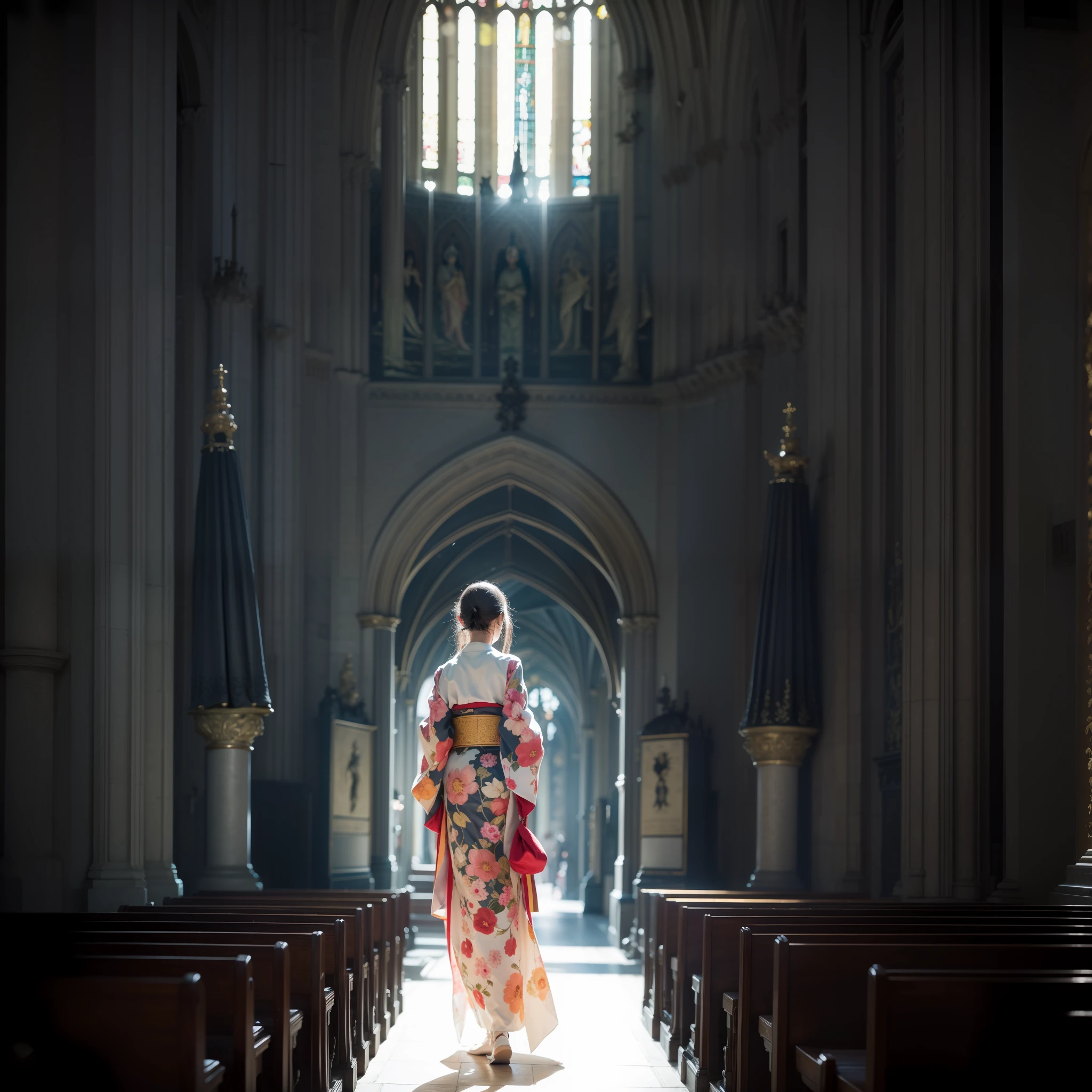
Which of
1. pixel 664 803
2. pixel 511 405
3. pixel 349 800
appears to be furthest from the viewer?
pixel 511 405

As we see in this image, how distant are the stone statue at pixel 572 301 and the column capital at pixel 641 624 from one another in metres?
3.60

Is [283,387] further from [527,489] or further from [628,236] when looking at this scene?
[628,236]

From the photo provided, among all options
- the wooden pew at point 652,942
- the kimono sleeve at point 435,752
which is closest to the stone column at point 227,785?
the wooden pew at point 652,942

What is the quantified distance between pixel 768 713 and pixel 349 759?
18.5 ft

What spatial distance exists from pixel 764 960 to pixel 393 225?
15.1 meters

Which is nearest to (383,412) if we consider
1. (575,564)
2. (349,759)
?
(349,759)

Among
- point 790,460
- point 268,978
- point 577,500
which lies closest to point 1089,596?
point 790,460

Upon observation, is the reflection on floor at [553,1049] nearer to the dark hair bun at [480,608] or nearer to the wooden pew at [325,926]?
the wooden pew at [325,926]

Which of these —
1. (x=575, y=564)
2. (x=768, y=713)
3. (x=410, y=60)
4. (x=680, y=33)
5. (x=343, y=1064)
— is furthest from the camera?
(x=575, y=564)

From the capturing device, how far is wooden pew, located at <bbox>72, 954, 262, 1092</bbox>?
12.0 ft

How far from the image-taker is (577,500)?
60.6ft

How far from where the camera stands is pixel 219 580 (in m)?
9.60

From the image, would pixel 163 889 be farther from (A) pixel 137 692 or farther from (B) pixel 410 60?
(B) pixel 410 60

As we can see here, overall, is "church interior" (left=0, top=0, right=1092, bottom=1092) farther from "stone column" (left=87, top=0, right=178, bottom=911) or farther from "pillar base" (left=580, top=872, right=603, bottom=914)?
"pillar base" (left=580, top=872, right=603, bottom=914)
